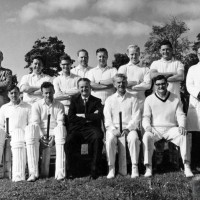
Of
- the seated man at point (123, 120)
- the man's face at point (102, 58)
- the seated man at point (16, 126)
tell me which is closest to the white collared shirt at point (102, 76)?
the man's face at point (102, 58)

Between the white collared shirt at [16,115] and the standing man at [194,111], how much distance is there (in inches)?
146

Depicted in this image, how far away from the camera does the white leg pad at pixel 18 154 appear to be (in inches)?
271

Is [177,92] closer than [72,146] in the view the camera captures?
No

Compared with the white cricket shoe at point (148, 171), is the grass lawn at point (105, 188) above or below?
below

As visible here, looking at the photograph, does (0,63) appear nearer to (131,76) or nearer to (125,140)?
(131,76)

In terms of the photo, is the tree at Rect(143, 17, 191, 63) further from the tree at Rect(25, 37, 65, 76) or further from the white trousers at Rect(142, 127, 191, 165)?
the white trousers at Rect(142, 127, 191, 165)

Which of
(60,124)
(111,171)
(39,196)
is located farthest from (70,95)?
(39,196)

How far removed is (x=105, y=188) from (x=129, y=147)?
1303 mm

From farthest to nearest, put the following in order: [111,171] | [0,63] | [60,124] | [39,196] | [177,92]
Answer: [0,63]
[177,92]
[60,124]
[111,171]
[39,196]

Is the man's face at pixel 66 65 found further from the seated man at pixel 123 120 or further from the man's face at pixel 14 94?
the seated man at pixel 123 120

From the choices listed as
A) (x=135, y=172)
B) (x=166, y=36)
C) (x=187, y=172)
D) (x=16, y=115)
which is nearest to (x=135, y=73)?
(x=135, y=172)

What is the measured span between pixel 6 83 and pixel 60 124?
7.34 feet

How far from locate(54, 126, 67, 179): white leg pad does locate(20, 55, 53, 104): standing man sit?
1733 millimetres

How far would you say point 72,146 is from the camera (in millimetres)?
7078
